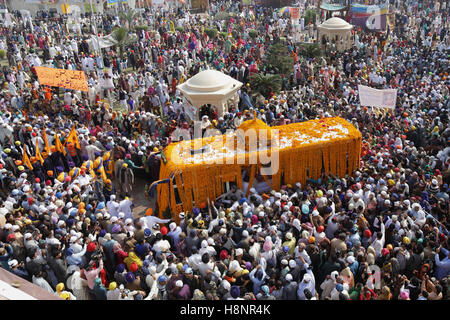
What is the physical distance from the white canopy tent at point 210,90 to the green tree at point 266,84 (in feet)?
10.6

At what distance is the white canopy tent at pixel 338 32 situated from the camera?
21600 mm

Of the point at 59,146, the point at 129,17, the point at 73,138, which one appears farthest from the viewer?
the point at 129,17

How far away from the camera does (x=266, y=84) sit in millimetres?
16203

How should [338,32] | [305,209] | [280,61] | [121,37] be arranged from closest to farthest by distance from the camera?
[305,209] → [280,61] → [338,32] → [121,37]

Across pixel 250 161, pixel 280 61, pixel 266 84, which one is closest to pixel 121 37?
pixel 280 61

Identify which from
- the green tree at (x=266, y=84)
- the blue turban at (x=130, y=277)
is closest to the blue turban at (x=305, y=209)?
the blue turban at (x=130, y=277)

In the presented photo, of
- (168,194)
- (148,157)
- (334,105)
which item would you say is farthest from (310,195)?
(334,105)

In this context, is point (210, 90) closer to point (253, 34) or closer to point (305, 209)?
point (305, 209)

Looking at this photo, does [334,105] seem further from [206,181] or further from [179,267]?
[179,267]

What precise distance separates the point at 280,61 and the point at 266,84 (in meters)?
2.40

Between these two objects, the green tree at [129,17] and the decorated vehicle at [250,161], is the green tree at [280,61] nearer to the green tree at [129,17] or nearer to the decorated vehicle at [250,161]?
the decorated vehicle at [250,161]

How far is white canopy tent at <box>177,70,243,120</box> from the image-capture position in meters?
12.7

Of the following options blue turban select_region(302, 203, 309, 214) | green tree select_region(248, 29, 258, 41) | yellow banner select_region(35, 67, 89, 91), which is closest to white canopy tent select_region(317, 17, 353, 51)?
green tree select_region(248, 29, 258, 41)

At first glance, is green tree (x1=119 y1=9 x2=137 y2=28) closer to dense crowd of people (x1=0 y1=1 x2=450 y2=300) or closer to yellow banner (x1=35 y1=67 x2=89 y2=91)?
dense crowd of people (x1=0 y1=1 x2=450 y2=300)
